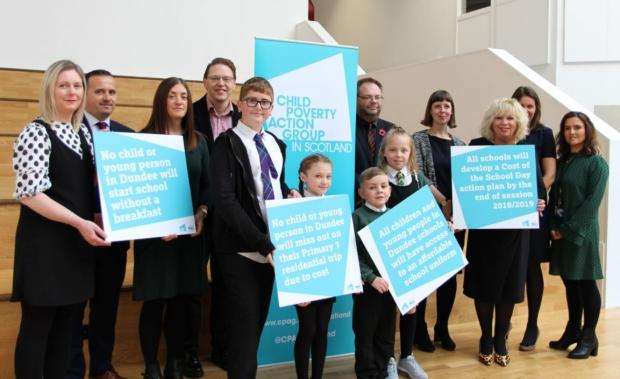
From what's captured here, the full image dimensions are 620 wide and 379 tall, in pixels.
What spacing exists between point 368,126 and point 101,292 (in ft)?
5.35

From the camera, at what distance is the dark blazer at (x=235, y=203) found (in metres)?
2.18

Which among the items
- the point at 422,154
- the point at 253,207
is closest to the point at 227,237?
the point at 253,207

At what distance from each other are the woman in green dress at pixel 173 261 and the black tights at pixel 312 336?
49 centimetres

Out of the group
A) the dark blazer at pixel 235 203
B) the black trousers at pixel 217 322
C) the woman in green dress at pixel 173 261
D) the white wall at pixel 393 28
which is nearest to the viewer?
the dark blazer at pixel 235 203

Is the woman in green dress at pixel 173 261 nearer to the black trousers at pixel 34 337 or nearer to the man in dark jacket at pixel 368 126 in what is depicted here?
the black trousers at pixel 34 337

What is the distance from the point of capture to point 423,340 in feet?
11.0

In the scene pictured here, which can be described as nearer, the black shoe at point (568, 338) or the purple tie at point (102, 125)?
the purple tie at point (102, 125)

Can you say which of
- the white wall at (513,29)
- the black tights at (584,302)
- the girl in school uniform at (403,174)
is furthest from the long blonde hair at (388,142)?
the white wall at (513,29)

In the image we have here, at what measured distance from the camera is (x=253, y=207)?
2289mm

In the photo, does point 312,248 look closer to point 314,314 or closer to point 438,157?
point 314,314

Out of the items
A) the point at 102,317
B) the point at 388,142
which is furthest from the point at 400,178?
the point at 102,317

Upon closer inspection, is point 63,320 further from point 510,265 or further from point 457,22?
point 457,22

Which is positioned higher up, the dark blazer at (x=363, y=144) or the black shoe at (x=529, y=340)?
the dark blazer at (x=363, y=144)

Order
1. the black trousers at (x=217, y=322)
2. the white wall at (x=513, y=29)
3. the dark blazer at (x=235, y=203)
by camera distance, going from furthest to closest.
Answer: the white wall at (x=513, y=29)
the black trousers at (x=217, y=322)
the dark blazer at (x=235, y=203)
